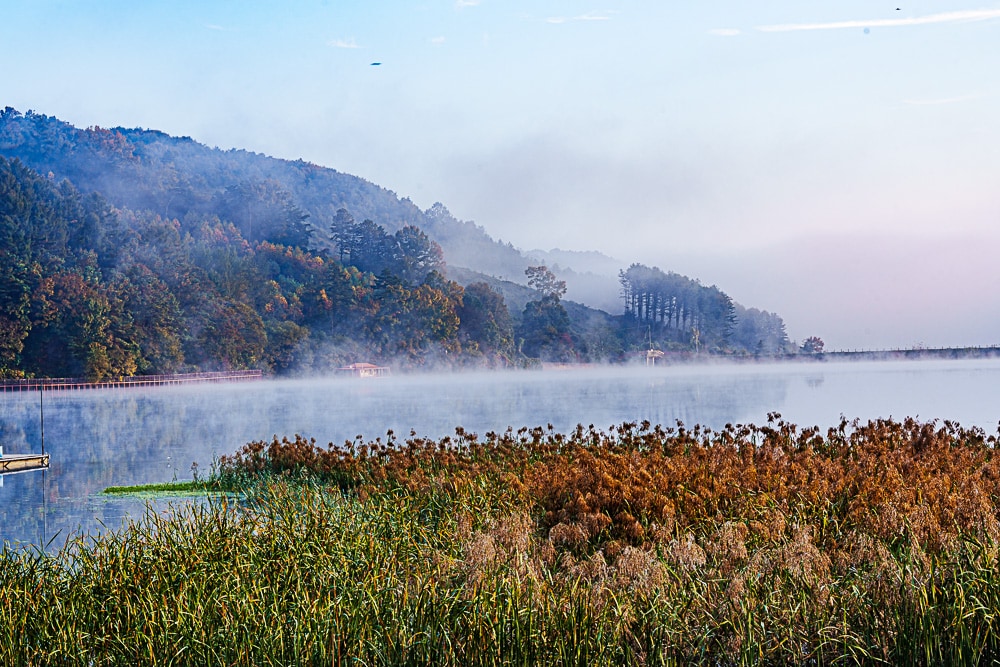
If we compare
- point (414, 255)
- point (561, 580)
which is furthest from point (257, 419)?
point (414, 255)

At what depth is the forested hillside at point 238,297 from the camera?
50.0m

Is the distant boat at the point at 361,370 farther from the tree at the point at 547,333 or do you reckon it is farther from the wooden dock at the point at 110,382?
the tree at the point at 547,333

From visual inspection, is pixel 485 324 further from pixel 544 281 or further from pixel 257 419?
pixel 257 419

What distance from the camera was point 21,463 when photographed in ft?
48.5

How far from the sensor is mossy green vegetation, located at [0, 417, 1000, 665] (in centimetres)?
457

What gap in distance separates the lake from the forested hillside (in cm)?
920

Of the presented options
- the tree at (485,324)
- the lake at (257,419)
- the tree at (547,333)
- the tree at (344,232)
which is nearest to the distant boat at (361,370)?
the tree at (485,324)

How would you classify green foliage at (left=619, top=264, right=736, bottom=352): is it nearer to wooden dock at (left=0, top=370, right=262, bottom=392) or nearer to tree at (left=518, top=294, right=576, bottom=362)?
tree at (left=518, top=294, right=576, bottom=362)

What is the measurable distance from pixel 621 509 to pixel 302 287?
6353 cm

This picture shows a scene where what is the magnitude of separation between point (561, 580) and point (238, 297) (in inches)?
2309

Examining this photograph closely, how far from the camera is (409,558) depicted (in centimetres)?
602

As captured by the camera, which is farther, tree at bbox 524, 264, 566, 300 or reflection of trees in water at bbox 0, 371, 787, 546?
tree at bbox 524, 264, 566, 300

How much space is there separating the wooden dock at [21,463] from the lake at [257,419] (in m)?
0.20

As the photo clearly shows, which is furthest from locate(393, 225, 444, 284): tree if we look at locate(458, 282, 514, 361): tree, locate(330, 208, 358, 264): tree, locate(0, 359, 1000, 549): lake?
locate(0, 359, 1000, 549): lake
